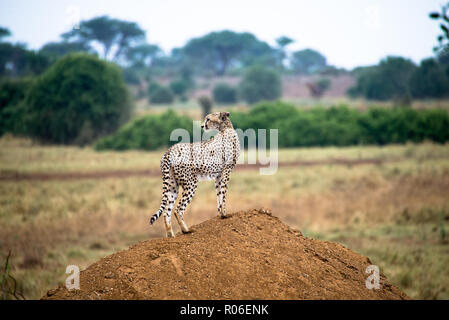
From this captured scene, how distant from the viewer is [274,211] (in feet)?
→ 66.9

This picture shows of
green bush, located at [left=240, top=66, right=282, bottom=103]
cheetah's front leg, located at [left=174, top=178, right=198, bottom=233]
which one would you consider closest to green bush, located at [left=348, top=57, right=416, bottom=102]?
green bush, located at [left=240, top=66, right=282, bottom=103]

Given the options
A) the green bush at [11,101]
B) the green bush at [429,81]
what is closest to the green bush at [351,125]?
the green bush at [11,101]

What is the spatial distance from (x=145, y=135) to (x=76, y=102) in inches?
395

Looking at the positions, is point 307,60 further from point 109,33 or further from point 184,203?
point 184,203

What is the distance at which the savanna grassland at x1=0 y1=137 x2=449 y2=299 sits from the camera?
13.7m

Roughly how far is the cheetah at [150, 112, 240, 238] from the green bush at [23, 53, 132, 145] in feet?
144

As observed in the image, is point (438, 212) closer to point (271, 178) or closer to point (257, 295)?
point (271, 178)

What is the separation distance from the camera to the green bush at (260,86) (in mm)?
81000

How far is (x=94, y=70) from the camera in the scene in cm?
5125

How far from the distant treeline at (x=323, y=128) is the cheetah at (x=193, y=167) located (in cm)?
3635

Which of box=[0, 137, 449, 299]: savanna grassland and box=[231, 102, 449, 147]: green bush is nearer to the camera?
box=[0, 137, 449, 299]: savanna grassland

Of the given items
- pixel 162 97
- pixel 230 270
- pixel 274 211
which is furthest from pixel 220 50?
pixel 230 270

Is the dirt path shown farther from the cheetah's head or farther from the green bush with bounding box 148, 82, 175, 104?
the green bush with bounding box 148, 82, 175, 104

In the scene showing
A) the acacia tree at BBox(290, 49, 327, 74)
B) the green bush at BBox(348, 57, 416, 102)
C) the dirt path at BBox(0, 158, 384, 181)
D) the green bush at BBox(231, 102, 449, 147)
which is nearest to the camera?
the dirt path at BBox(0, 158, 384, 181)
